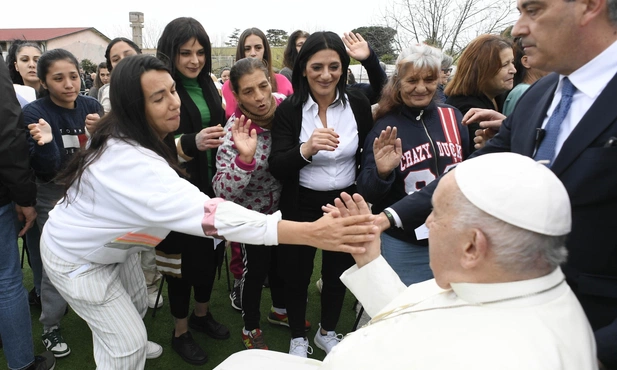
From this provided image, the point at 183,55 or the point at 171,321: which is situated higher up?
the point at 183,55

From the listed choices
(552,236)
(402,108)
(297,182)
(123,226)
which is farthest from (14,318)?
(552,236)

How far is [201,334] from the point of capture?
3561 millimetres

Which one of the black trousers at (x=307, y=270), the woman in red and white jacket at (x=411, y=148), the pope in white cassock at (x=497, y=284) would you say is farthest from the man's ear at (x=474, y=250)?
the black trousers at (x=307, y=270)

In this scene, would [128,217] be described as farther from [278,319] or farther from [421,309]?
[278,319]

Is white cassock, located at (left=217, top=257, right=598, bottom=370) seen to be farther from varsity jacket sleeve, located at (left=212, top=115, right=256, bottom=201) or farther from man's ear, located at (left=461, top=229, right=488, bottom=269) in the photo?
varsity jacket sleeve, located at (left=212, top=115, right=256, bottom=201)

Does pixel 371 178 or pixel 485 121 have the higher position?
pixel 485 121

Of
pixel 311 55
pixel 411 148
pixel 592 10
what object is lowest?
pixel 411 148

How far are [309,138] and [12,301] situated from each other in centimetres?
204

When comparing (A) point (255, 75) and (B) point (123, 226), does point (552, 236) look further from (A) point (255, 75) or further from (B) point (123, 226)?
(A) point (255, 75)

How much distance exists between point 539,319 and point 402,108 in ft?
6.16

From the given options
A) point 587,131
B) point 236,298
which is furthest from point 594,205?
point 236,298

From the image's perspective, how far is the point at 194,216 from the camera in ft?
6.26

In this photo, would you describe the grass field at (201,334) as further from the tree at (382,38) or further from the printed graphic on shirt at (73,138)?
the tree at (382,38)

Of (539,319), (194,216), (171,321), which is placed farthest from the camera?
(171,321)
